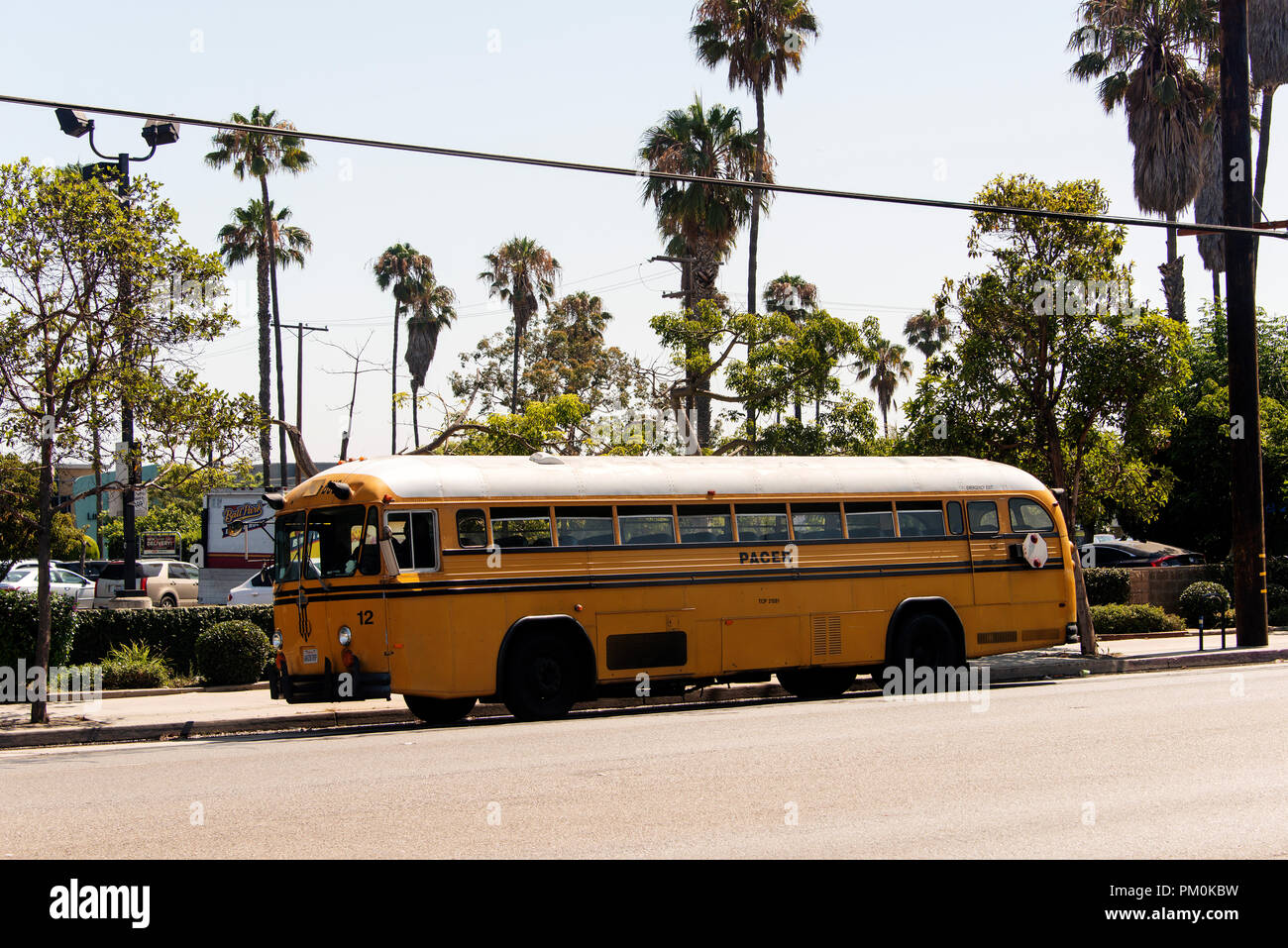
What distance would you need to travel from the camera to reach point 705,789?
357 inches

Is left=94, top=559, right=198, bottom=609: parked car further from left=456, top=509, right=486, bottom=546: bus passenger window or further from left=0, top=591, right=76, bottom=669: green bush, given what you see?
left=456, top=509, right=486, bottom=546: bus passenger window

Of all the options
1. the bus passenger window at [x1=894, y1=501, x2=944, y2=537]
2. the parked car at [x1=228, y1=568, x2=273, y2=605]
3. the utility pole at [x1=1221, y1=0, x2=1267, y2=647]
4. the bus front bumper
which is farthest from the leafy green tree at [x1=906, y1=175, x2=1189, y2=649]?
the parked car at [x1=228, y1=568, x2=273, y2=605]

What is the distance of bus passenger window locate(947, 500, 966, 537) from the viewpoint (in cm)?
1755

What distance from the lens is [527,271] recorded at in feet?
199

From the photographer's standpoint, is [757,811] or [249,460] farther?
[249,460]

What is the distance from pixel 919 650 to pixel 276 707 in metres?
8.36

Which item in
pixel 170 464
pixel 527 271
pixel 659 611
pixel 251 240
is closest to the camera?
pixel 659 611

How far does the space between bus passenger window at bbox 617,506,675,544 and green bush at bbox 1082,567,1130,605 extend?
17.5 metres

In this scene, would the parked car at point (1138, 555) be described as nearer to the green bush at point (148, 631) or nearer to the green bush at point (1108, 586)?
the green bush at point (1108, 586)

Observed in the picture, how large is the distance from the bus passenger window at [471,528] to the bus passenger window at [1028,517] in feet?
25.7
